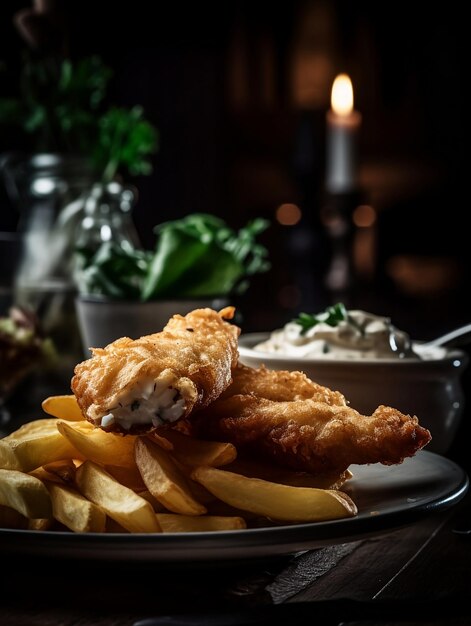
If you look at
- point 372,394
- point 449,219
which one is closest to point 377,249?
point 449,219

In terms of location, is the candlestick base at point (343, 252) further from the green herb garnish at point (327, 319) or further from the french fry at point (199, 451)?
the french fry at point (199, 451)

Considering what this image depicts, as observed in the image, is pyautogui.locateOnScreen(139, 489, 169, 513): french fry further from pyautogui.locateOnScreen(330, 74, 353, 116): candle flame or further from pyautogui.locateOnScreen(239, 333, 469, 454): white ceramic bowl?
pyautogui.locateOnScreen(330, 74, 353, 116): candle flame

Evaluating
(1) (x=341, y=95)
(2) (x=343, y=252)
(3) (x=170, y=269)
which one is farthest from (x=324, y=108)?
(3) (x=170, y=269)

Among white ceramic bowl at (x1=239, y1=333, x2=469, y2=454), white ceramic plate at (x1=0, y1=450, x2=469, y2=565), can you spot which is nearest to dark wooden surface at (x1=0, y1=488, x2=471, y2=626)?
white ceramic plate at (x1=0, y1=450, x2=469, y2=565)

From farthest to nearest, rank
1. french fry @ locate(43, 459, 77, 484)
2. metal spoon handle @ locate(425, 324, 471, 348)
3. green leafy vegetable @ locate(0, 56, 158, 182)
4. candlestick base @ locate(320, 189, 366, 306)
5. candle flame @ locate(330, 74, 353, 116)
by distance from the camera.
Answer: candlestick base @ locate(320, 189, 366, 306)
candle flame @ locate(330, 74, 353, 116)
green leafy vegetable @ locate(0, 56, 158, 182)
metal spoon handle @ locate(425, 324, 471, 348)
french fry @ locate(43, 459, 77, 484)

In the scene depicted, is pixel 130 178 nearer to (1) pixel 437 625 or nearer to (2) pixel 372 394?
(2) pixel 372 394

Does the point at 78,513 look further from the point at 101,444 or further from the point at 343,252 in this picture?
the point at 343,252

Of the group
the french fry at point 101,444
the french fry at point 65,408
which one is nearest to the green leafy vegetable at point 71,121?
the french fry at point 65,408
